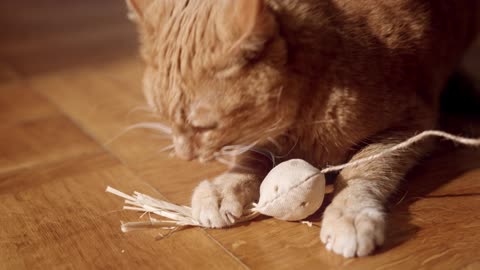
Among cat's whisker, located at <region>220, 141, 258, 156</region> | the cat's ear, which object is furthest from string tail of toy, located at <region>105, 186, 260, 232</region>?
the cat's ear

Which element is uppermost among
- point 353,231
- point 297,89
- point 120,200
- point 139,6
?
point 139,6

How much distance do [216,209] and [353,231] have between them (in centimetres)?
25

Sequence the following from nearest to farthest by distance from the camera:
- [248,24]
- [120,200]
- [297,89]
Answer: [248,24] → [297,89] → [120,200]

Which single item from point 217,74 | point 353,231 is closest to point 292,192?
point 353,231

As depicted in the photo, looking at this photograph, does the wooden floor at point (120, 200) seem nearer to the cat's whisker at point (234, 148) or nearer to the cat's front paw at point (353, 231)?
the cat's front paw at point (353, 231)

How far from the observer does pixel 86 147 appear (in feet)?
4.72

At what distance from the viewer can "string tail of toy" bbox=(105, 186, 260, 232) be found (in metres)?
1.04

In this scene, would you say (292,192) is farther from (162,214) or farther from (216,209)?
(162,214)

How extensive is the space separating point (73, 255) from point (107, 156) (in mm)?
433

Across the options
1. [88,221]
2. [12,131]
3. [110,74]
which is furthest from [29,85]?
[88,221]

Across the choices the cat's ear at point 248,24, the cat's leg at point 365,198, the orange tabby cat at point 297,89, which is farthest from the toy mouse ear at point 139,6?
the cat's leg at point 365,198

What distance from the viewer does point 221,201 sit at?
3.41 feet

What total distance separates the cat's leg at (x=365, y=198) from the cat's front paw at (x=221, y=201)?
0.54ft

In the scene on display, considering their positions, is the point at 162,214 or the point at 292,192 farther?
the point at 162,214
